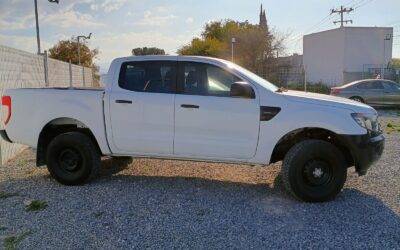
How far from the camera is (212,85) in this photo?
5758 millimetres

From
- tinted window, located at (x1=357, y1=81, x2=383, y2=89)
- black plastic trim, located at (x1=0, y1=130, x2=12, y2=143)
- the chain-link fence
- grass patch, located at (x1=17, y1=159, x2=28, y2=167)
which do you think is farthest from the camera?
tinted window, located at (x1=357, y1=81, x2=383, y2=89)

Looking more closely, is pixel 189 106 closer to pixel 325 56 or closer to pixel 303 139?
pixel 303 139

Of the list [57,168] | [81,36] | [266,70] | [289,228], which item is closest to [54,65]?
[57,168]

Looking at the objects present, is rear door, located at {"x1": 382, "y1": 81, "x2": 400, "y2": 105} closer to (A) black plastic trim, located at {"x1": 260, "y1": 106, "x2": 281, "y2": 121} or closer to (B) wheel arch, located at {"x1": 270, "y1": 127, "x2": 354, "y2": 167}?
(B) wheel arch, located at {"x1": 270, "y1": 127, "x2": 354, "y2": 167}

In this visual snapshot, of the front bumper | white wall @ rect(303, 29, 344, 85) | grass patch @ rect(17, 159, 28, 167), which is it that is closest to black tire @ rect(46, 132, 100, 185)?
grass patch @ rect(17, 159, 28, 167)

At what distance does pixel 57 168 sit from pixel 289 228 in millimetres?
3624

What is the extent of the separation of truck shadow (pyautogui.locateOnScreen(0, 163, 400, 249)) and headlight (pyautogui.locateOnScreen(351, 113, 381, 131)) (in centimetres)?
98

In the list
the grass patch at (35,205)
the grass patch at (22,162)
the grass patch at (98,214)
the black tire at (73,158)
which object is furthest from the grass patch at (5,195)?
the grass patch at (22,162)

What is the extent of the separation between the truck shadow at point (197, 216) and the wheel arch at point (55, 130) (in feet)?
1.54

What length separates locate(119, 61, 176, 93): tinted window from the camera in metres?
5.89

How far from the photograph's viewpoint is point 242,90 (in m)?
5.41

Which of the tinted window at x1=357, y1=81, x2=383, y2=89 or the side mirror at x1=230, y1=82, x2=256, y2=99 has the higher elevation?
the side mirror at x1=230, y1=82, x2=256, y2=99

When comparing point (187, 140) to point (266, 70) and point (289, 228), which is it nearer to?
point (289, 228)

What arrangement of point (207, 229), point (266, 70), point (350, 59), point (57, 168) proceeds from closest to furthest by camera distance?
point (207, 229), point (57, 168), point (350, 59), point (266, 70)
